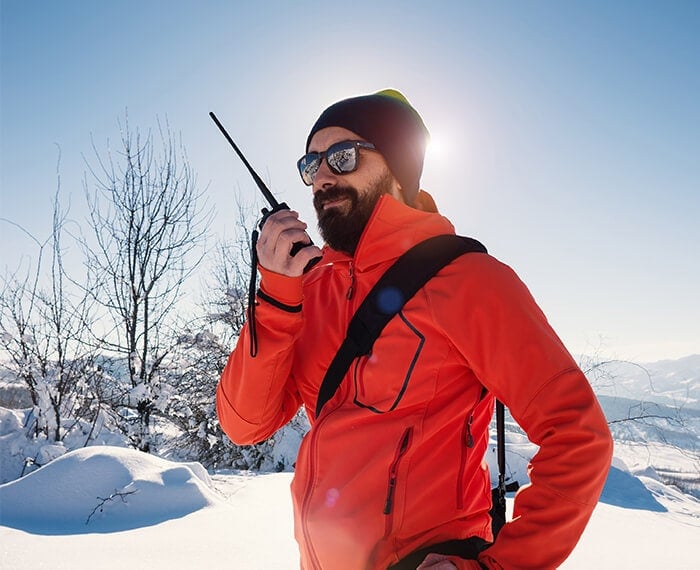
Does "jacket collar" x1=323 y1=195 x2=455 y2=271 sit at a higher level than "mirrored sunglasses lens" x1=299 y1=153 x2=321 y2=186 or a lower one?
lower

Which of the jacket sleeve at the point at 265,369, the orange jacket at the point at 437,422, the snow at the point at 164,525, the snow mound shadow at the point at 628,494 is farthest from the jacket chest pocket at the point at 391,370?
the snow mound shadow at the point at 628,494

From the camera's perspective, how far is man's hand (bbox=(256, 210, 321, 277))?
1243 mm

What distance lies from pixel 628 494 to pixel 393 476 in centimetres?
481

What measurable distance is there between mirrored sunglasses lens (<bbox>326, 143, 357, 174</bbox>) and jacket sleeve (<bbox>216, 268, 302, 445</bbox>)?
1.56ft

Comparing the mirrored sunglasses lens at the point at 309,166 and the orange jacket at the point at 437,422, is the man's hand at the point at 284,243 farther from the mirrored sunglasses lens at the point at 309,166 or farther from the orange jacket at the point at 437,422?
the mirrored sunglasses lens at the point at 309,166

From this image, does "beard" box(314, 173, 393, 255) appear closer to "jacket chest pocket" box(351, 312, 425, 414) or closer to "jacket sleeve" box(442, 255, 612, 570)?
"jacket chest pocket" box(351, 312, 425, 414)

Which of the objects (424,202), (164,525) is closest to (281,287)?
(424,202)

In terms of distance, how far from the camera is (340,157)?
1.57 m

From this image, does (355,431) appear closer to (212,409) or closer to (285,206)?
(285,206)

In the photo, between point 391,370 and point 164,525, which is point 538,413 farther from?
point 164,525

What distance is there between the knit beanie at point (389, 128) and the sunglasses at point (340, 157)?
0.26 feet

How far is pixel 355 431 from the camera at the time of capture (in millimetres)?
1192

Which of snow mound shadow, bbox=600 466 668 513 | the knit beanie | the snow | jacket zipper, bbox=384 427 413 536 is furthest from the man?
snow mound shadow, bbox=600 466 668 513

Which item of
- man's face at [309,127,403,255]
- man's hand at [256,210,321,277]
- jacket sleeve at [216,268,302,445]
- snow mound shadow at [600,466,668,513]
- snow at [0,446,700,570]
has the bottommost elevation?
snow mound shadow at [600,466,668,513]
